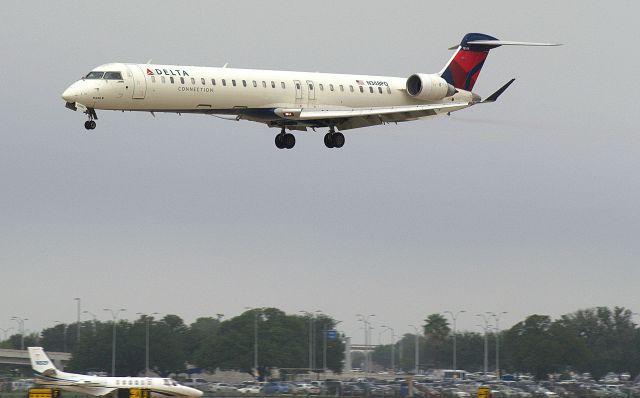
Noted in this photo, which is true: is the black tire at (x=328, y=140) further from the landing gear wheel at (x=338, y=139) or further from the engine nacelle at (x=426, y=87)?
the engine nacelle at (x=426, y=87)

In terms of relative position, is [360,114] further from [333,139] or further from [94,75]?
[94,75]

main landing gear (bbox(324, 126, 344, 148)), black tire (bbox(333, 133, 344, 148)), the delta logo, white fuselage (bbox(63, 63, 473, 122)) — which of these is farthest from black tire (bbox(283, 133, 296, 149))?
the delta logo

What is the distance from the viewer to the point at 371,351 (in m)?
144

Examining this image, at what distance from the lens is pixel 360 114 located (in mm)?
62031

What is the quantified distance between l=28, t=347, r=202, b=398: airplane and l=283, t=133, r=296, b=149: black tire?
13449 mm

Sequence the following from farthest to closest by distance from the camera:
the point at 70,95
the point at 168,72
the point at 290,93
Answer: the point at 290,93, the point at 168,72, the point at 70,95

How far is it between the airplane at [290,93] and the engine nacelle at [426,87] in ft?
0.03

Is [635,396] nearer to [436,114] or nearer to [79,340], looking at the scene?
[436,114]

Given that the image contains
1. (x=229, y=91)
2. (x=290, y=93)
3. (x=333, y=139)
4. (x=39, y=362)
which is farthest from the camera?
(x=333, y=139)

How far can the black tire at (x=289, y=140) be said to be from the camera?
64.1 m

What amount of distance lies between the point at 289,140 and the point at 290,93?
3.78 m

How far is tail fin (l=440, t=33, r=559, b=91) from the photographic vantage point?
6918 centimetres

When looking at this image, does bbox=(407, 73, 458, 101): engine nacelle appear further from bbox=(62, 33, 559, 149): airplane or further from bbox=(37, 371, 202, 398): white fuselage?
bbox=(37, 371, 202, 398): white fuselage

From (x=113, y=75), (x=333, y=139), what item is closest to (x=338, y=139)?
(x=333, y=139)
